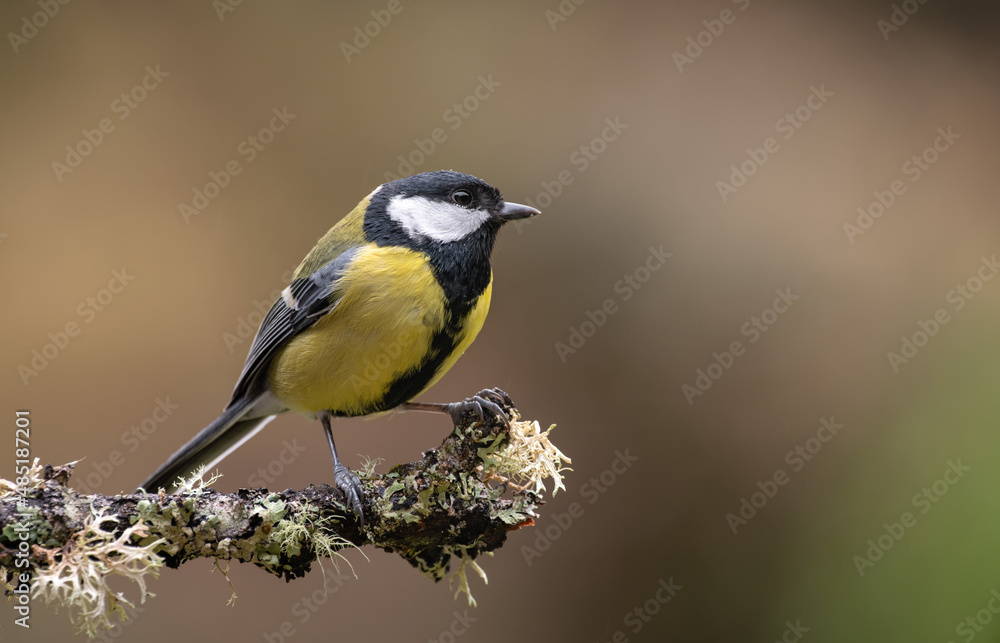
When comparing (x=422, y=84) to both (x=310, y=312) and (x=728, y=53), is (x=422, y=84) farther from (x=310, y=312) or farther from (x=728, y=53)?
(x=310, y=312)

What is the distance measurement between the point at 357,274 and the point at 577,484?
5.93 feet

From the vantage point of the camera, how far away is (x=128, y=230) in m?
3.31
